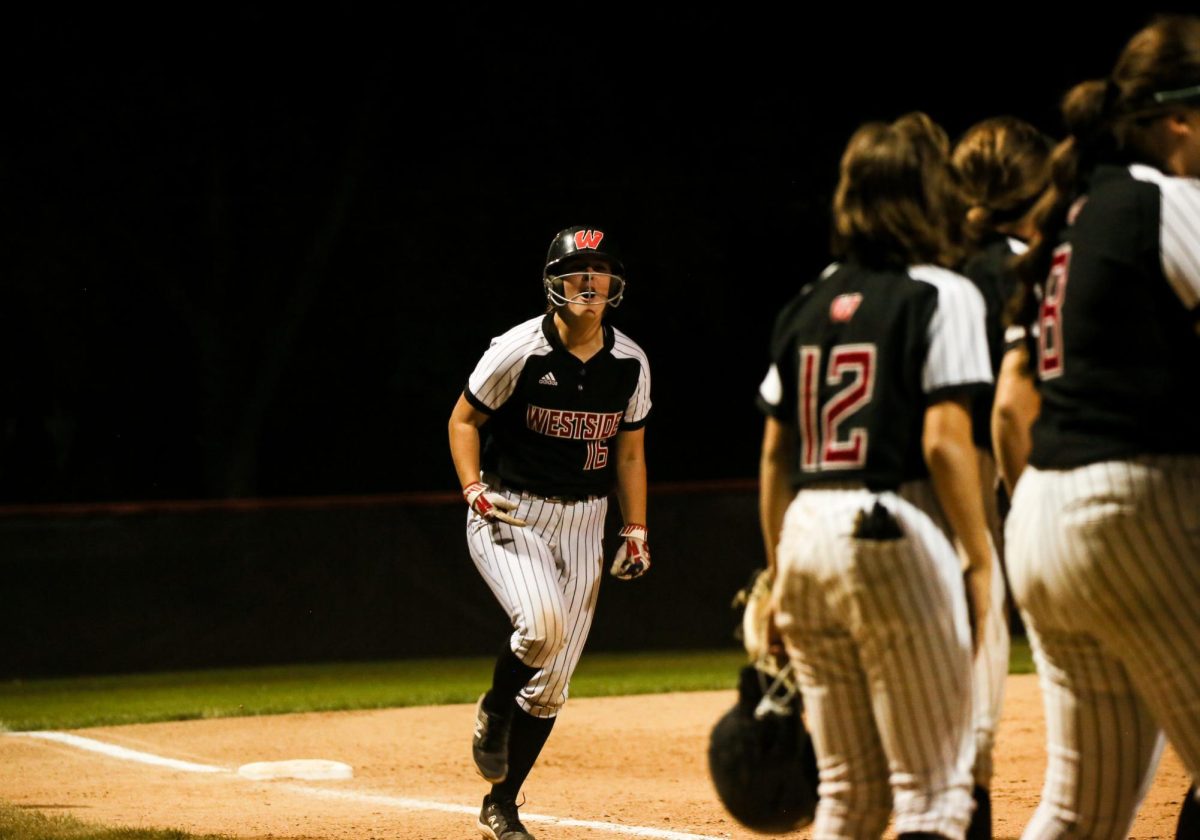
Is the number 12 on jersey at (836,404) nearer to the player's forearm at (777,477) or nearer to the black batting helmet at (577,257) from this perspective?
the player's forearm at (777,477)

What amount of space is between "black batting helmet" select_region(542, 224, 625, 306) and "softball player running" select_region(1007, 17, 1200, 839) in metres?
2.90

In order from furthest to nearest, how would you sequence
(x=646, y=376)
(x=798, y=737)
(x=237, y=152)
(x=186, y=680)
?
(x=237, y=152) < (x=186, y=680) < (x=646, y=376) < (x=798, y=737)

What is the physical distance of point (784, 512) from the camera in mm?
3484

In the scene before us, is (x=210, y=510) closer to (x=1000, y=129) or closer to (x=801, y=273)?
(x=1000, y=129)

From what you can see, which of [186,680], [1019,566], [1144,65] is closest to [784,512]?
[1019,566]

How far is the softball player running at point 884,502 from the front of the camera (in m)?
3.22

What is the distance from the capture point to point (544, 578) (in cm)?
594

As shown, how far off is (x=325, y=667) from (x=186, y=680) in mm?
1055

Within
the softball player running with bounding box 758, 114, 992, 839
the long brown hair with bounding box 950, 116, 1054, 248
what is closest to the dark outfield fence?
the long brown hair with bounding box 950, 116, 1054, 248

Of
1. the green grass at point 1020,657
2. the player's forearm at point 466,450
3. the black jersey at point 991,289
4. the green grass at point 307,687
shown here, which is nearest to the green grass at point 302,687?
the green grass at point 307,687

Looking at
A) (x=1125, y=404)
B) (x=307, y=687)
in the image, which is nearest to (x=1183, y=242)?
(x=1125, y=404)

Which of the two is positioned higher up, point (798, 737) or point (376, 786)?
point (798, 737)

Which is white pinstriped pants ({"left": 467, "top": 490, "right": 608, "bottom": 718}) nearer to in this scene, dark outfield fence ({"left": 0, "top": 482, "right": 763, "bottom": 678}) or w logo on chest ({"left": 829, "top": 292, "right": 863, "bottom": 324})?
w logo on chest ({"left": 829, "top": 292, "right": 863, "bottom": 324})

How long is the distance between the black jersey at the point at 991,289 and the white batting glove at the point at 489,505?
1921 mm
